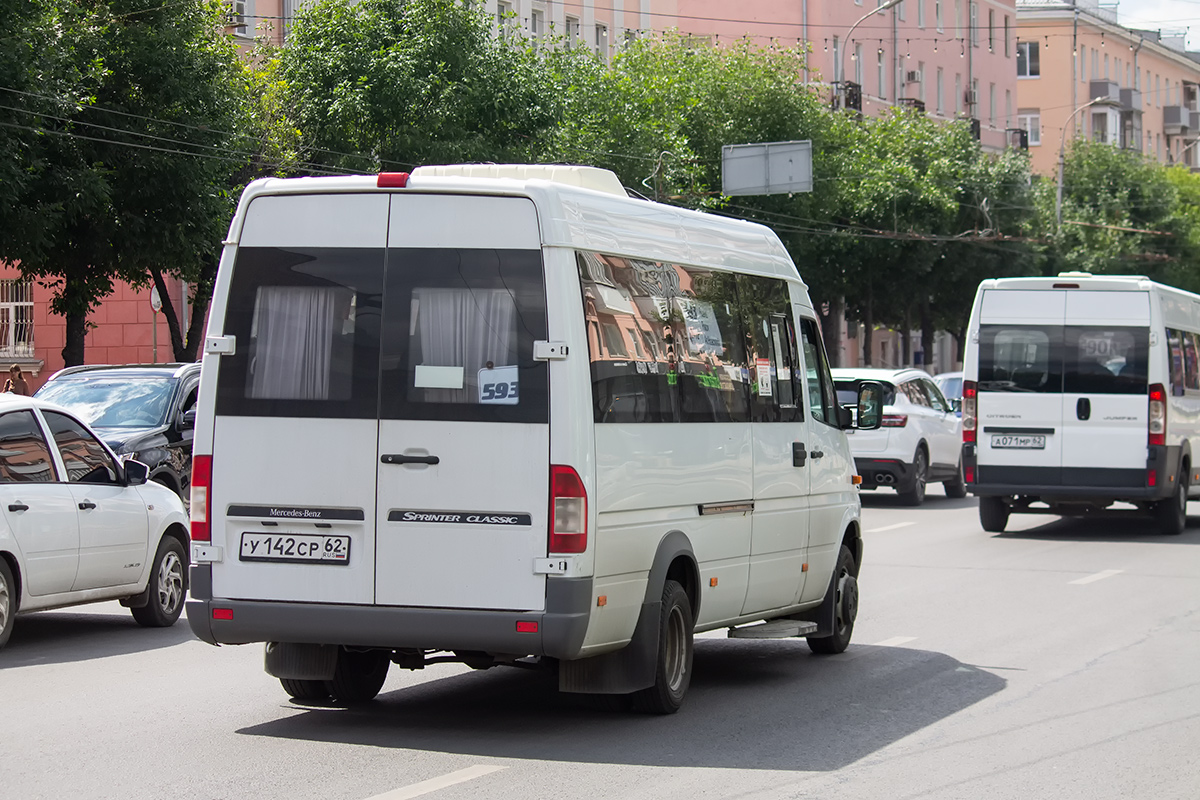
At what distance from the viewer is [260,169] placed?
108ft

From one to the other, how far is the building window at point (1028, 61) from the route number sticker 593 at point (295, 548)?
89075 mm

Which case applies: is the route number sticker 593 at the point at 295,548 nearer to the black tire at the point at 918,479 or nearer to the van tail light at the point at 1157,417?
the van tail light at the point at 1157,417

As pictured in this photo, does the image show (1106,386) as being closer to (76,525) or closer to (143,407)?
(143,407)

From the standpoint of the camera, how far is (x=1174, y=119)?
107312mm

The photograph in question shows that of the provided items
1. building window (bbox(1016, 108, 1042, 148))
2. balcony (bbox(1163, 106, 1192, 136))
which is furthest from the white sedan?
balcony (bbox(1163, 106, 1192, 136))

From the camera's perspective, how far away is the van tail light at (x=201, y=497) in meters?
8.05

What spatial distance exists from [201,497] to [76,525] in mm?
3793

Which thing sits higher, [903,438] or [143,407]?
[143,407]

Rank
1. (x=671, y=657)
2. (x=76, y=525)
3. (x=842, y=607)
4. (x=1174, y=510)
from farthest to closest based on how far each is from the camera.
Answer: (x=1174, y=510) → (x=76, y=525) → (x=842, y=607) → (x=671, y=657)

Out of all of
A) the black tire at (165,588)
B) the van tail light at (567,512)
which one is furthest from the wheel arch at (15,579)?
the van tail light at (567,512)

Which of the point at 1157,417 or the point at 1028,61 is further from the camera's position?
the point at 1028,61

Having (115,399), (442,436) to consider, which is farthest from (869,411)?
(115,399)

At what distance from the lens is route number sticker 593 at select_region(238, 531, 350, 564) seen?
7895mm

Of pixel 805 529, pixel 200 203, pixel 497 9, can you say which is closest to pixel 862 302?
pixel 497 9
